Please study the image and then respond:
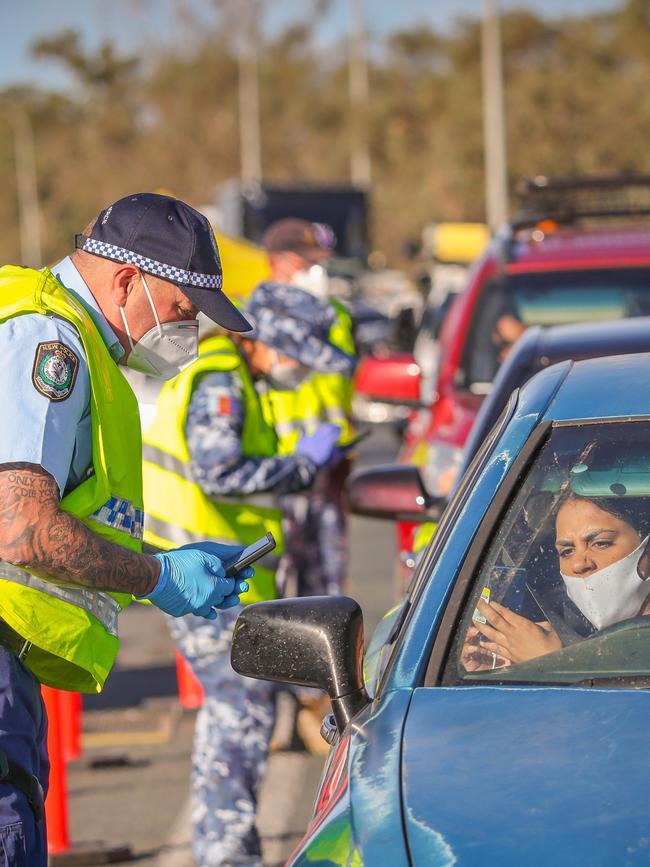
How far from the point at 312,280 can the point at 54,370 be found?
4871 millimetres

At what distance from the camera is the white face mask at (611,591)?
3.03 m

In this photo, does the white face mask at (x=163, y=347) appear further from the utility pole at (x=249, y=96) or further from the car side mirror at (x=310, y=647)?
the utility pole at (x=249, y=96)

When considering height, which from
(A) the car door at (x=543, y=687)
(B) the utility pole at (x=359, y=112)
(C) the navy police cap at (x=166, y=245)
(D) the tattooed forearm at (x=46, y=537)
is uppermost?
(B) the utility pole at (x=359, y=112)

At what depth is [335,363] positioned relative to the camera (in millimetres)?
6820

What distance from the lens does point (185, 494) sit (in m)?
5.04

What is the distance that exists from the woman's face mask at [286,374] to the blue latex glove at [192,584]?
310 centimetres

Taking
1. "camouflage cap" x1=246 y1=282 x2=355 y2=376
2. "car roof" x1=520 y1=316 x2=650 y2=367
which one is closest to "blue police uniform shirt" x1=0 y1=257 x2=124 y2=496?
"car roof" x1=520 y1=316 x2=650 y2=367

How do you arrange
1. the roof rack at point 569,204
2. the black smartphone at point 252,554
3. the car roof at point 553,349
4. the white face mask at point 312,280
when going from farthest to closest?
the white face mask at point 312,280 → the roof rack at point 569,204 → the car roof at point 553,349 → the black smartphone at point 252,554

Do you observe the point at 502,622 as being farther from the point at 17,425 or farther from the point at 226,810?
the point at 226,810

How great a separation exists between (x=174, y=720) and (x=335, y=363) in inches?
66.5

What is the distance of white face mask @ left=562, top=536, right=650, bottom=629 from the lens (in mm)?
3029

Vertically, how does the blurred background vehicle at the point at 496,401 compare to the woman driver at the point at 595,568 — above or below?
above

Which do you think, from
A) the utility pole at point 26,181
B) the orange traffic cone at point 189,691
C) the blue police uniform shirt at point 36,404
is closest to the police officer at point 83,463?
the blue police uniform shirt at point 36,404

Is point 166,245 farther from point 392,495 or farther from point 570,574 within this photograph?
point 392,495
